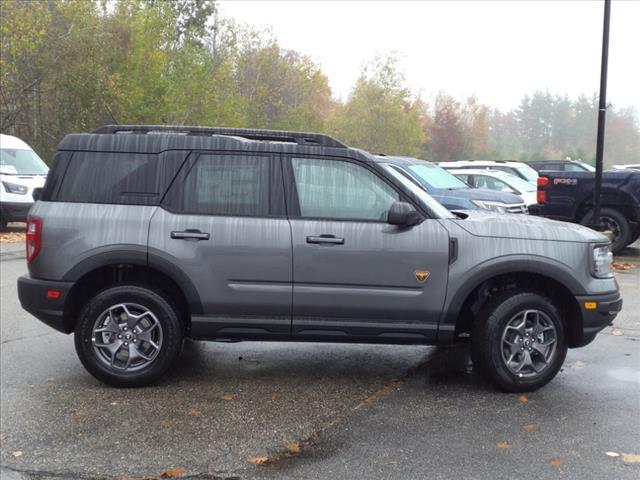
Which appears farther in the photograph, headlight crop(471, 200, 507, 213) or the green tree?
the green tree

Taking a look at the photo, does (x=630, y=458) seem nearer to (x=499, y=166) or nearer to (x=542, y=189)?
(x=542, y=189)

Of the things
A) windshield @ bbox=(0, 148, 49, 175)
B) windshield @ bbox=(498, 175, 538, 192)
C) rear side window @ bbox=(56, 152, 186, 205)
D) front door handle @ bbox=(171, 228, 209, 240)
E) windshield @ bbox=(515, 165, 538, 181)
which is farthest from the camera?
windshield @ bbox=(515, 165, 538, 181)

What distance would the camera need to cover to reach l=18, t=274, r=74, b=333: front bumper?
218 inches

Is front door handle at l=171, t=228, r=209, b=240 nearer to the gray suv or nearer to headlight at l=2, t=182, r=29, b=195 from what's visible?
the gray suv

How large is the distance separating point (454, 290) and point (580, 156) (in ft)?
204

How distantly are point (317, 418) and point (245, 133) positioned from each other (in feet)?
8.02

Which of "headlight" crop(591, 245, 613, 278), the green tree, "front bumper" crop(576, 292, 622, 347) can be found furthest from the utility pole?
the green tree

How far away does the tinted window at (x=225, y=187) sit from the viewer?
557 centimetres

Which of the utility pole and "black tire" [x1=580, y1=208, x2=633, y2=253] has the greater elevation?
the utility pole

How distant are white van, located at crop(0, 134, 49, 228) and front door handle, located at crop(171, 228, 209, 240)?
40.3 ft

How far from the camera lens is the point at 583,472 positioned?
4066 millimetres

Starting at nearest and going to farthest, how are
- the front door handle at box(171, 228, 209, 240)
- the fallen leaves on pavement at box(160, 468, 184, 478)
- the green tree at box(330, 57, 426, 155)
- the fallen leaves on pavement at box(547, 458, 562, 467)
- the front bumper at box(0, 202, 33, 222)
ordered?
the fallen leaves on pavement at box(160, 468, 184, 478) < the fallen leaves on pavement at box(547, 458, 562, 467) < the front door handle at box(171, 228, 209, 240) < the front bumper at box(0, 202, 33, 222) < the green tree at box(330, 57, 426, 155)

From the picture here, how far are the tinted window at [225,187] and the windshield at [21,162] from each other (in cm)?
1328

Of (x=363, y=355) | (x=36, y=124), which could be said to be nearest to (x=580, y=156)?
(x=36, y=124)
